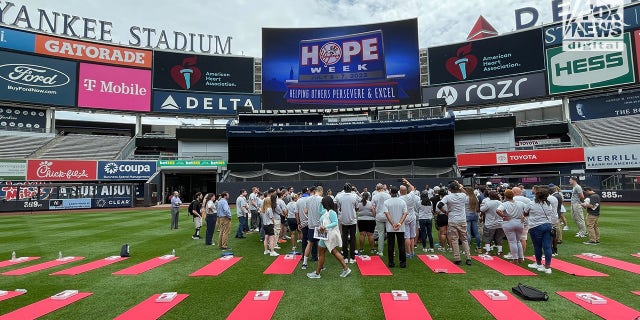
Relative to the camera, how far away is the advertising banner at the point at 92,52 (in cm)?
4094

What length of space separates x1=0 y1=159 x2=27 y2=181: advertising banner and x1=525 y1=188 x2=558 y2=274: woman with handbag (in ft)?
136

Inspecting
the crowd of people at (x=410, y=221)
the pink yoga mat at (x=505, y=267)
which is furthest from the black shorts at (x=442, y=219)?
the pink yoga mat at (x=505, y=267)

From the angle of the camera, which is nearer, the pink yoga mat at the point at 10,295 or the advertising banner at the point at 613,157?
the pink yoga mat at the point at 10,295

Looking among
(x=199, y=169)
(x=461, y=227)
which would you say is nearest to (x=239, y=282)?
(x=461, y=227)

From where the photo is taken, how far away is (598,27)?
38.4 metres

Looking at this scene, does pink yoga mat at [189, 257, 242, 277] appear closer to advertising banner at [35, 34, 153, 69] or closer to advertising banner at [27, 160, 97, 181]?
advertising banner at [27, 160, 97, 181]

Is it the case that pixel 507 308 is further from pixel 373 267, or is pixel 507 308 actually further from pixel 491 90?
pixel 491 90

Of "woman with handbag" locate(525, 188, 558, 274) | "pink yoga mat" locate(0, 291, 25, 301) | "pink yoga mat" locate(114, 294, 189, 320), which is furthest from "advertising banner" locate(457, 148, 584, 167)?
"pink yoga mat" locate(0, 291, 25, 301)

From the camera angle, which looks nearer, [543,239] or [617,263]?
[543,239]

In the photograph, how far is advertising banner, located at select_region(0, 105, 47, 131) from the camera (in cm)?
4016

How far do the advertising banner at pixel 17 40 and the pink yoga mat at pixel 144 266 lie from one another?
44825mm

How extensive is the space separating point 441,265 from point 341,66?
38131 mm

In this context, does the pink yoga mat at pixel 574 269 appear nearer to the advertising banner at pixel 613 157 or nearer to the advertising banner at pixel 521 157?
the advertising banner at pixel 613 157

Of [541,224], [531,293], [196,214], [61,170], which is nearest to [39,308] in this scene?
[196,214]
